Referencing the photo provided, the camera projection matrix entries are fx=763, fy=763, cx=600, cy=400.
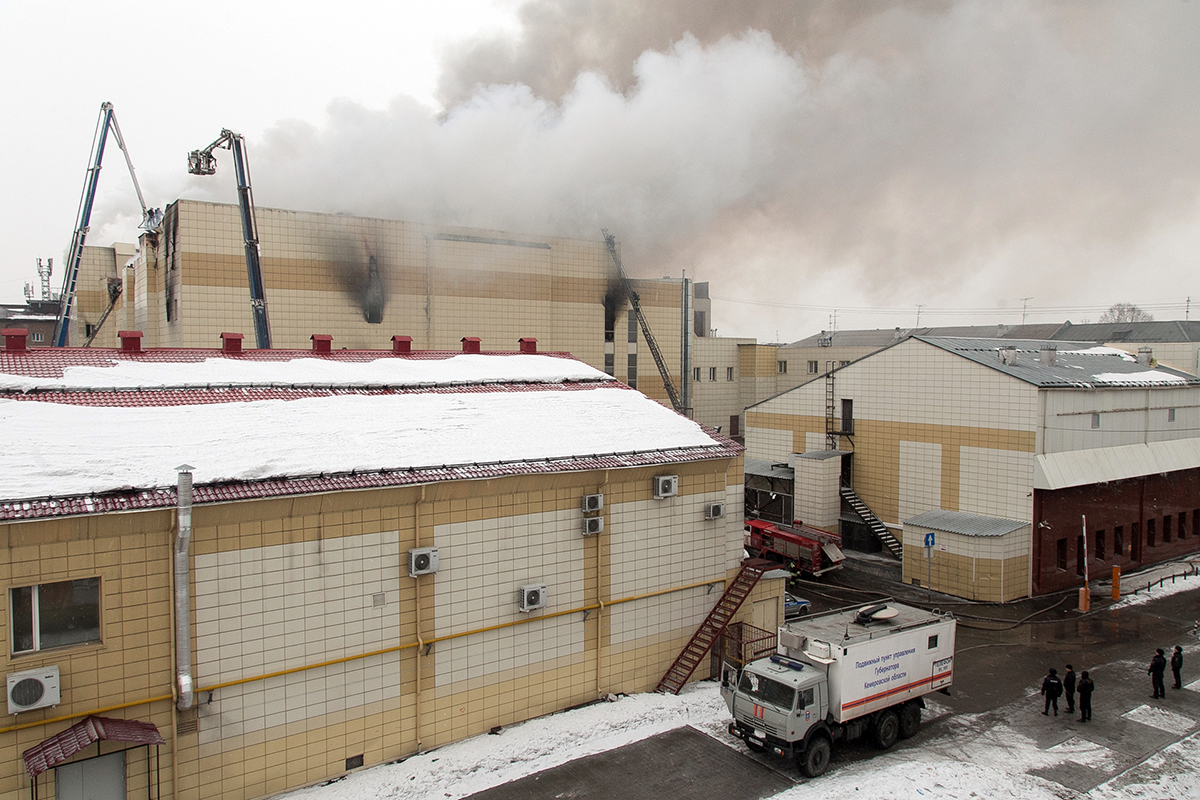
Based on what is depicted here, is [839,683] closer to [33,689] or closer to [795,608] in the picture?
[795,608]

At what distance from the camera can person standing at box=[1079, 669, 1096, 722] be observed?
53.9 feet

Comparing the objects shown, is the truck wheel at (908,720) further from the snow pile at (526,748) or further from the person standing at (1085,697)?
the person standing at (1085,697)

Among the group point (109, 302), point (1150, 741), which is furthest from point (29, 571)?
point (109, 302)

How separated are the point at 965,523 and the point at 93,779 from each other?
25813 mm

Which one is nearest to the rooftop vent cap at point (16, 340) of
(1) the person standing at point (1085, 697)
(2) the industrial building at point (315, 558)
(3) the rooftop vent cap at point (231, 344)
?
(2) the industrial building at point (315, 558)

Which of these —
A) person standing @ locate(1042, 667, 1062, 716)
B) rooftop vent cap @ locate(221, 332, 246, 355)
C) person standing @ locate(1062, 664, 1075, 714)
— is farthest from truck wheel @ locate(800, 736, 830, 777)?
rooftop vent cap @ locate(221, 332, 246, 355)

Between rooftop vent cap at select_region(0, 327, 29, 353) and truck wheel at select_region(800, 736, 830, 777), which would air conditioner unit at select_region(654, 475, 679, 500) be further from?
rooftop vent cap at select_region(0, 327, 29, 353)

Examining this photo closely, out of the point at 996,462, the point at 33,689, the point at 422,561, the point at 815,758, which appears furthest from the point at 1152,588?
the point at 33,689

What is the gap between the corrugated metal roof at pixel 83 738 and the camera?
10547mm

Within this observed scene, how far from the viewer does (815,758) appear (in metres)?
14.1

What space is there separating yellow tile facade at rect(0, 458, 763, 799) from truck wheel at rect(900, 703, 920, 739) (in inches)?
184

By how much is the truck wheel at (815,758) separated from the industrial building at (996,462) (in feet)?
45.9

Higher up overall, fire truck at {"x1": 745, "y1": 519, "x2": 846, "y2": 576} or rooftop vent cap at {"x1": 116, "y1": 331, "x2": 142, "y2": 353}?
rooftop vent cap at {"x1": 116, "y1": 331, "x2": 142, "y2": 353}

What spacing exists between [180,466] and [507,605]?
21.7 feet
